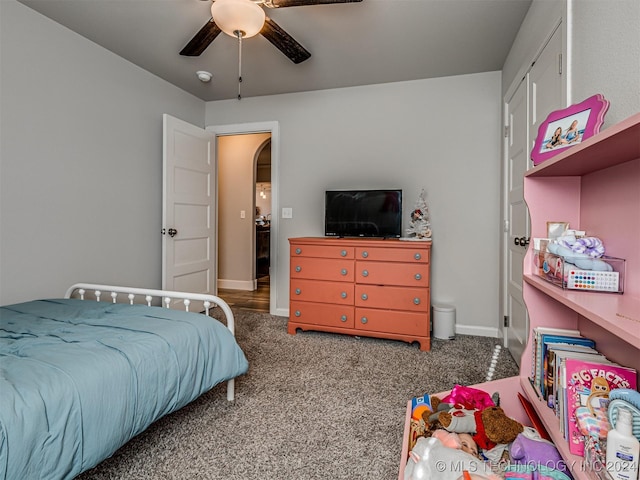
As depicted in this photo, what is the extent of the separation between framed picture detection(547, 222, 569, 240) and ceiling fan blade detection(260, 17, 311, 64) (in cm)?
175

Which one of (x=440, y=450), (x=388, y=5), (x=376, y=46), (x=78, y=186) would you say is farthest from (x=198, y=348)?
(x=376, y=46)

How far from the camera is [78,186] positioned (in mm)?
2725

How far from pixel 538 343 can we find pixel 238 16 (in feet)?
6.63

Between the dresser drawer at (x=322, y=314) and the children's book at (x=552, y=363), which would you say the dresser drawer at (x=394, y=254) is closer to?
the dresser drawer at (x=322, y=314)

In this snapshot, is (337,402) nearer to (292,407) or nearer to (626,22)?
(292,407)

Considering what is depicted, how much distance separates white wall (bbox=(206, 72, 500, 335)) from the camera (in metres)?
3.30

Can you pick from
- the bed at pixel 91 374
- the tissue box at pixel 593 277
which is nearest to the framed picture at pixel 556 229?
the tissue box at pixel 593 277

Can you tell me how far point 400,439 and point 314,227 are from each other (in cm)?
246

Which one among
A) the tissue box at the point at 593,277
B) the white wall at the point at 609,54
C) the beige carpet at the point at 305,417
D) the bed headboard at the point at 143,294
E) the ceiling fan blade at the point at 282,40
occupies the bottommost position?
the beige carpet at the point at 305,417

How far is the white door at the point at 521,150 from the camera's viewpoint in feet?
6.15

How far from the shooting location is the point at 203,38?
2125mm

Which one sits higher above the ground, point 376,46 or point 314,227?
point 376,46

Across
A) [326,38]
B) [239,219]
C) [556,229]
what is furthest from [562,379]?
[239,219]

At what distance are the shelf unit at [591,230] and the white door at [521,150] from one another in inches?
22.8
